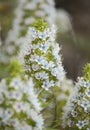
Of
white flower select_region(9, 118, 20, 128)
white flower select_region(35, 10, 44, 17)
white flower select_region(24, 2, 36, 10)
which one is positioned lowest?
white flower select_region(9, 118, 20, 128)

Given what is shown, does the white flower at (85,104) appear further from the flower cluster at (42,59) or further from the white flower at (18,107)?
the white flower at (18,107)

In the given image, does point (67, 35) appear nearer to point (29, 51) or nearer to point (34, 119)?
point (29, 51)

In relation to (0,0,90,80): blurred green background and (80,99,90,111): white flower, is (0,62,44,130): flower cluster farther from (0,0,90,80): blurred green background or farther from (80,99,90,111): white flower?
(0,0,90,80): blurred green background

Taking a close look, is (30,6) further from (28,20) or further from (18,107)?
(18,107)

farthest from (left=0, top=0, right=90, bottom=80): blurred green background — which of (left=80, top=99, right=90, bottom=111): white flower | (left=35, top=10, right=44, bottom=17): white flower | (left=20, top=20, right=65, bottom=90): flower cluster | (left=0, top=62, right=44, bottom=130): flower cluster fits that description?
(left=0, top=62, right=44, bottom=130): flower cluster

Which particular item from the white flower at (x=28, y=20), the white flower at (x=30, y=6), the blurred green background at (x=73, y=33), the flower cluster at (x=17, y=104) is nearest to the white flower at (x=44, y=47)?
the flower cluster at (x=17, y=104)

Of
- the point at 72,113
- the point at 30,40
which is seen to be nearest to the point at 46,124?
the point at 72,113
